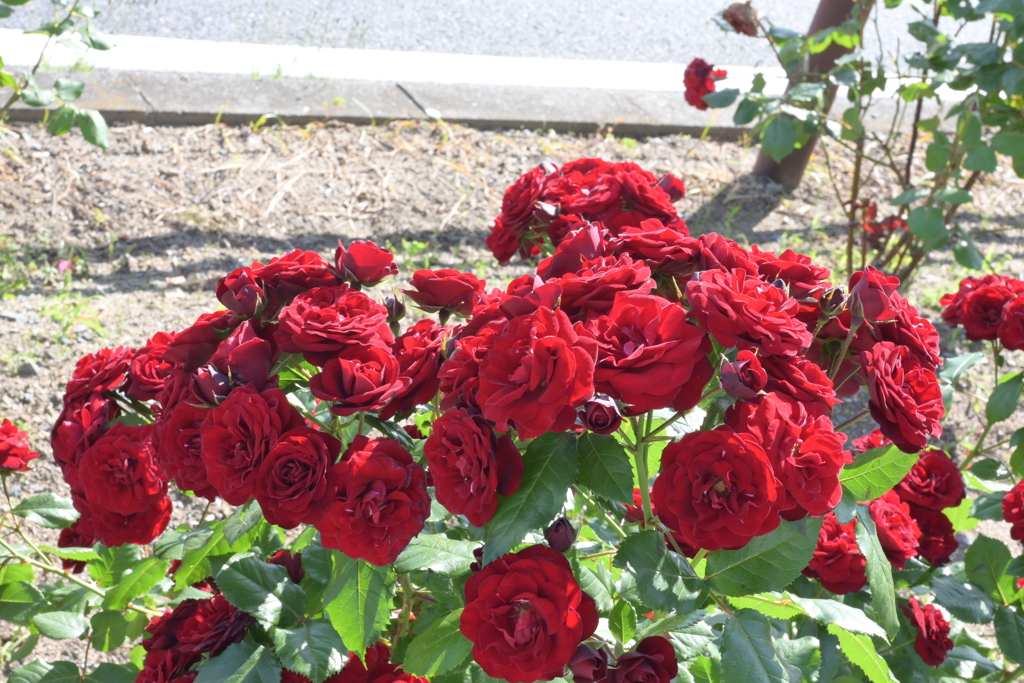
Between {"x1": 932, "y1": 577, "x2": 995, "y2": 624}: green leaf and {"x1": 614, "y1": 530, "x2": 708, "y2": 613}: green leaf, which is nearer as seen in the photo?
{"x1": 614, "y1": 530, "x2": 708, "y2": 613}: green leaf

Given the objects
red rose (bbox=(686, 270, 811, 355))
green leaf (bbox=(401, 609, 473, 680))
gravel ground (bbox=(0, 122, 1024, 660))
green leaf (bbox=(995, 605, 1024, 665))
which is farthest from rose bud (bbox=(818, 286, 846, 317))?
gravel ground (bbox=(0, 122, 1024, 660))

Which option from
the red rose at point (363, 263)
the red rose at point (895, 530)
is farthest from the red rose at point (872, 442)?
the red rose at point (363, 263)

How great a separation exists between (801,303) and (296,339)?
62 centimetres

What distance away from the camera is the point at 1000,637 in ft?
4.80

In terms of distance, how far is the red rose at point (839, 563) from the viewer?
1.39 meters

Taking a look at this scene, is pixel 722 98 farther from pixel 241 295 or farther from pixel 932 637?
pixel 241 295

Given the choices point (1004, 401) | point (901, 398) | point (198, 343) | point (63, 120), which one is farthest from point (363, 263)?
point (63, 120)

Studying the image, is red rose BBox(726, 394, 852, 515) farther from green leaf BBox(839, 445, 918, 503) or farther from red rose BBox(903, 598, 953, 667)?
red rose BBox(903, 598, 953, 667)

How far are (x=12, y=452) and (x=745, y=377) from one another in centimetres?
121

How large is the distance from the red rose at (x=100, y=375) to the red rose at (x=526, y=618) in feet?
2.17

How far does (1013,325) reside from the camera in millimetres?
1545

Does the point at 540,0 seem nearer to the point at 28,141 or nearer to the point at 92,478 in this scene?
the point at 28,141

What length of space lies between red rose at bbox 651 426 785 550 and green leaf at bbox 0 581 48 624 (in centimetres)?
121

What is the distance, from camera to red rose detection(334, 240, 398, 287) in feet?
3.74
